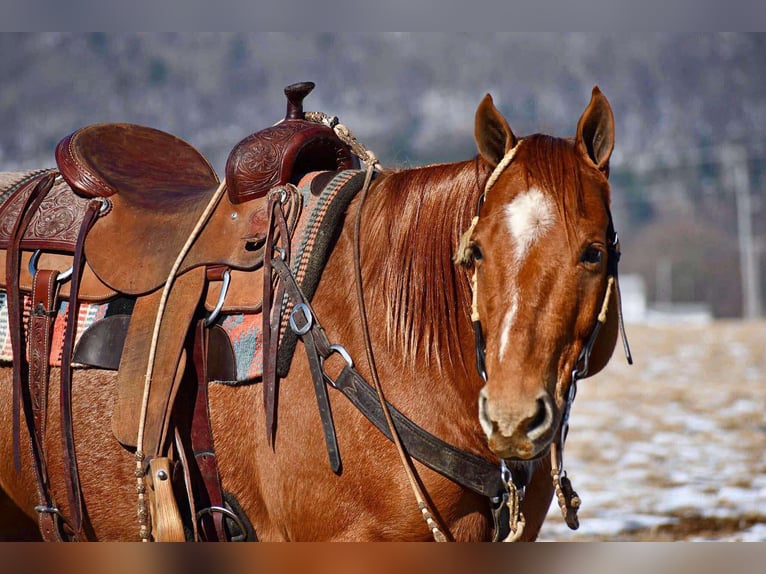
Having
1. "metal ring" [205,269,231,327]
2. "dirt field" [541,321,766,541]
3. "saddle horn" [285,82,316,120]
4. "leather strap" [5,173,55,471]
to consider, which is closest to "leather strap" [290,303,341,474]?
"metal ring" [205,269,231,327]

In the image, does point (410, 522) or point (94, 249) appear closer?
point (410, 522)

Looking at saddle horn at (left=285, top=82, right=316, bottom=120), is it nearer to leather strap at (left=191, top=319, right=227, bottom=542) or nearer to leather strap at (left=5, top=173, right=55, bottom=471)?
leather strap at (left=191, top=319, right=227, bottom=542)

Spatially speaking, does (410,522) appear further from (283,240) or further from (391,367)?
→ (283,240)

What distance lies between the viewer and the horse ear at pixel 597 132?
198 cm

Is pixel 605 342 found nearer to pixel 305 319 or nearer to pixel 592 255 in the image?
pixel 592 255

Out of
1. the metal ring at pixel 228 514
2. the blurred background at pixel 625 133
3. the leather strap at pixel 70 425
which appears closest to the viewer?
the metal ring at pixel 228 514

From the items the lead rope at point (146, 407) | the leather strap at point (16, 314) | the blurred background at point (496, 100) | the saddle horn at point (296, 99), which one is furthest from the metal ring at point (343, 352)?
the blurred background at point (496, 100)

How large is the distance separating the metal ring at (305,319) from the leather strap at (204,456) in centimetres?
29

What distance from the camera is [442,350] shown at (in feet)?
6.99

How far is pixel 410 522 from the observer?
2.04 meters

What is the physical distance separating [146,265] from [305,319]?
58 centimetres

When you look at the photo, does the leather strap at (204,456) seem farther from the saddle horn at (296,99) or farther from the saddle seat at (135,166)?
the saddle horn at (296,99)

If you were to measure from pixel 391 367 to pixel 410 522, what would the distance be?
1.24 feet

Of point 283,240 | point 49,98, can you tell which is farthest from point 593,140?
point 49,98
